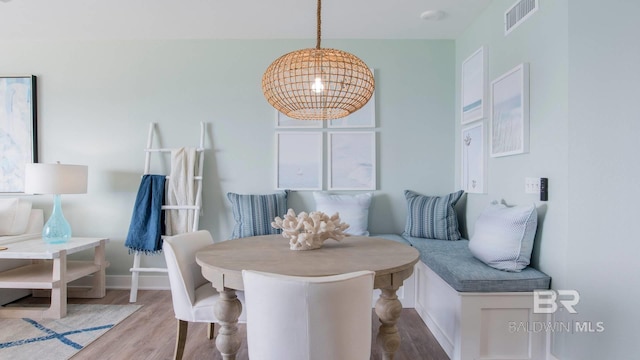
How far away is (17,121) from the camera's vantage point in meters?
3.43

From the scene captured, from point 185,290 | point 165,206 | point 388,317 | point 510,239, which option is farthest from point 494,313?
point 165,206

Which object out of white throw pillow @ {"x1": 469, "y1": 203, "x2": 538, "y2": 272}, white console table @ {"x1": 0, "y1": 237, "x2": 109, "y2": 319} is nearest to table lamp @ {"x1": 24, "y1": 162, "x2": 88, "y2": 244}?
white console table @ {"x1": 0, "y1": 237, "x2": 109, "y2": 319}

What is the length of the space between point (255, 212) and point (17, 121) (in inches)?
102

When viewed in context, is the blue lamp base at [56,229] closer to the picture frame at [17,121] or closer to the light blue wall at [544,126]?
the picture frame at [17,121]

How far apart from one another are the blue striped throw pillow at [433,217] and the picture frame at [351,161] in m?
0.47

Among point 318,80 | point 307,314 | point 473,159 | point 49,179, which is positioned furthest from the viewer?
point 473,159

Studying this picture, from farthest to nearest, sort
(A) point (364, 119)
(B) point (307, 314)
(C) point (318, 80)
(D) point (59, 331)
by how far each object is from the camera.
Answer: (A) point (364, 119), (D) point (59, 331), (C) point (318, 80), (B) point (307, 314)

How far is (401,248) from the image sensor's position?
1.94 m

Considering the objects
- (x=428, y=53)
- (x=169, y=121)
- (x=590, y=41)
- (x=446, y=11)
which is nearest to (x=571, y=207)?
(x=590, y=41)

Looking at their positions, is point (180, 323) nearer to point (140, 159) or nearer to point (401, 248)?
point (401, 248)

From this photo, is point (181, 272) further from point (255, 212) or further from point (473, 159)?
point (473, 159)

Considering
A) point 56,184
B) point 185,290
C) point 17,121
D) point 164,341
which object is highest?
point 17,121

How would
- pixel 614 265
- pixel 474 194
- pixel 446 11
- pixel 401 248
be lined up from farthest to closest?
1. pixel 474 194
2. pixel 446 11
3. pixel 401 248
4. pixel 614 265

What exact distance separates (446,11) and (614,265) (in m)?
2.15
